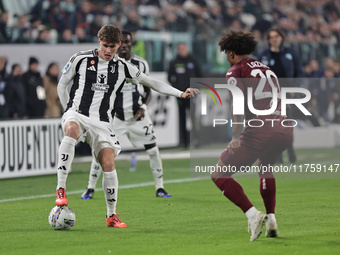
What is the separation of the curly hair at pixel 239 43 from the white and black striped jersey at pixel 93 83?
1.52m

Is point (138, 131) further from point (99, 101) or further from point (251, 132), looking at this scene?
point (251, 132)

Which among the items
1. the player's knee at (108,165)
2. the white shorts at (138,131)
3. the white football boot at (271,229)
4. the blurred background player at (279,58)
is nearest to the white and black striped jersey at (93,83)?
the player's knee at (108,165)

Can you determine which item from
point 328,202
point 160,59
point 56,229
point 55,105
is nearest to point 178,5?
point 160,59

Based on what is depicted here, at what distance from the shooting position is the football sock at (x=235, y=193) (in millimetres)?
7211

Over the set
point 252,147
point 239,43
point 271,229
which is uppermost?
point 239,43

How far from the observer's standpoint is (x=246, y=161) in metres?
7.34

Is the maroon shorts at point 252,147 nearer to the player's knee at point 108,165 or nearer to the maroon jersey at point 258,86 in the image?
the maroon jersey at point 258,86

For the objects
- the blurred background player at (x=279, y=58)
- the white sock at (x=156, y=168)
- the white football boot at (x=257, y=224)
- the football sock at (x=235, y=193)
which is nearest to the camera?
the white football boot at (x=257, y=224)

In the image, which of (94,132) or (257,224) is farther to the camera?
(94,132)

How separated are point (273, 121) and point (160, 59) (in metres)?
12.1

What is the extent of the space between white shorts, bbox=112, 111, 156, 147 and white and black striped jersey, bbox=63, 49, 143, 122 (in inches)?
107

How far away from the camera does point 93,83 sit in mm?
8430

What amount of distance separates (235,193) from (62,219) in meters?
A: 1.82

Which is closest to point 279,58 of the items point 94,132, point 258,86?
point 94,132
